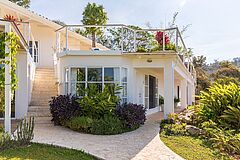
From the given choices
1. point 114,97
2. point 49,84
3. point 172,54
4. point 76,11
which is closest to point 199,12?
point 172,54

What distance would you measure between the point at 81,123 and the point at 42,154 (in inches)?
152

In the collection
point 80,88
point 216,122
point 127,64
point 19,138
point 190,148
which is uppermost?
point 127,64

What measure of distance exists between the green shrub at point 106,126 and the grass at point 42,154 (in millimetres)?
3035

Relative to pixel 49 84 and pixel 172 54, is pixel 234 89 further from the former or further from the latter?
pixel 49 84

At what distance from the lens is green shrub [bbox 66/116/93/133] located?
41.3 feet

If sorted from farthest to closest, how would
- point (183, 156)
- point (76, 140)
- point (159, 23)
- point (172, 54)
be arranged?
1. point (159, 23)
2. point (172, 54)
3. point (76, 140)
4. point (183, 156)

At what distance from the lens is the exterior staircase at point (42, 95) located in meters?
15.7

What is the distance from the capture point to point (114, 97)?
46.4 ft

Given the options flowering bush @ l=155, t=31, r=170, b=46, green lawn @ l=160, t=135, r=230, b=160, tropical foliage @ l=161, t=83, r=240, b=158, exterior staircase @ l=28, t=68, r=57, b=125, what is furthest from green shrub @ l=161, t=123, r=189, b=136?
exterior staircase @ l=28, t=68, r=57, b=125

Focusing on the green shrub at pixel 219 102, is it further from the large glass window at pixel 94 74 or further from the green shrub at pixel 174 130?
the large glass window at pixel 94 74

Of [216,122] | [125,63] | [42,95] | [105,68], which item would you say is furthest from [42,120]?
[216,122]

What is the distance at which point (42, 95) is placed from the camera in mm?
17969

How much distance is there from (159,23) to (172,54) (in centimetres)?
2350

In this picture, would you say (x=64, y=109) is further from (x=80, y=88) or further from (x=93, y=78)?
(x=93, y=78)
